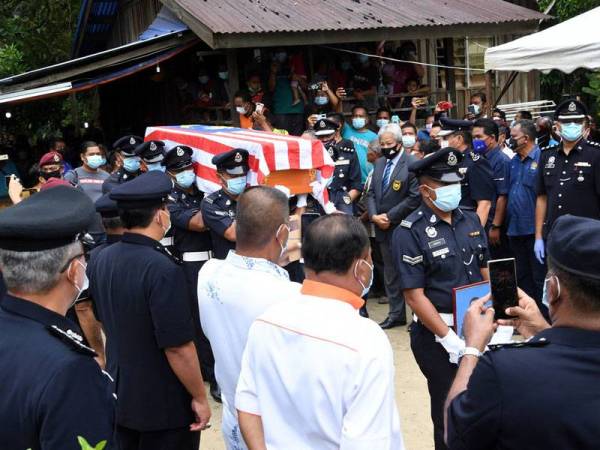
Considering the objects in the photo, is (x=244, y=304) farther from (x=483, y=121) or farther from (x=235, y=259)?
(x=483, y=121)

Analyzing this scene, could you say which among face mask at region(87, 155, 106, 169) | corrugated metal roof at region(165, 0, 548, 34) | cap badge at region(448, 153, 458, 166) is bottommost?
face mask at region(87, 155, 106, 169)

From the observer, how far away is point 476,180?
22.6 ft

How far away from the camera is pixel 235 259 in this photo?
291 cm

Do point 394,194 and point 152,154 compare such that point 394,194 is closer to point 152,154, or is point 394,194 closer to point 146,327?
point 152,154

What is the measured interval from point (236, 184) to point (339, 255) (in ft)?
9.45

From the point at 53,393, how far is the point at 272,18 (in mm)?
8648

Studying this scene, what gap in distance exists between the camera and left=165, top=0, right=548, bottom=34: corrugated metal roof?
9.52 metres

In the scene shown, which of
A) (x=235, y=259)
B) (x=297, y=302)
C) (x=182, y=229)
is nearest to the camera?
(x=297, y=302)

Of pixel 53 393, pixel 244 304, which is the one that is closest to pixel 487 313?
pixel 244 304

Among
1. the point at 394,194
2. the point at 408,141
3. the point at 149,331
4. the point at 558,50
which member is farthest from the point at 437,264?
the point at 558,50

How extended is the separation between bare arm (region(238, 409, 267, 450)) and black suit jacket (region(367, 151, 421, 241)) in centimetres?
455

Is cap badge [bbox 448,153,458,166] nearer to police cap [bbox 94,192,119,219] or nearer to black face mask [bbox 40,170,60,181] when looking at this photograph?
police cap [bbox 94,192,119,219]

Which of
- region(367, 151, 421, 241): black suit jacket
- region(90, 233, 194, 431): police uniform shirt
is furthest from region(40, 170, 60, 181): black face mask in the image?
region(90, 233, 194, 431): police uniform shirt

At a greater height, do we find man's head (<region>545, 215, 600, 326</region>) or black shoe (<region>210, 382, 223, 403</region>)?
A: man's head (<region>545, 215, 600, 326</region>)
